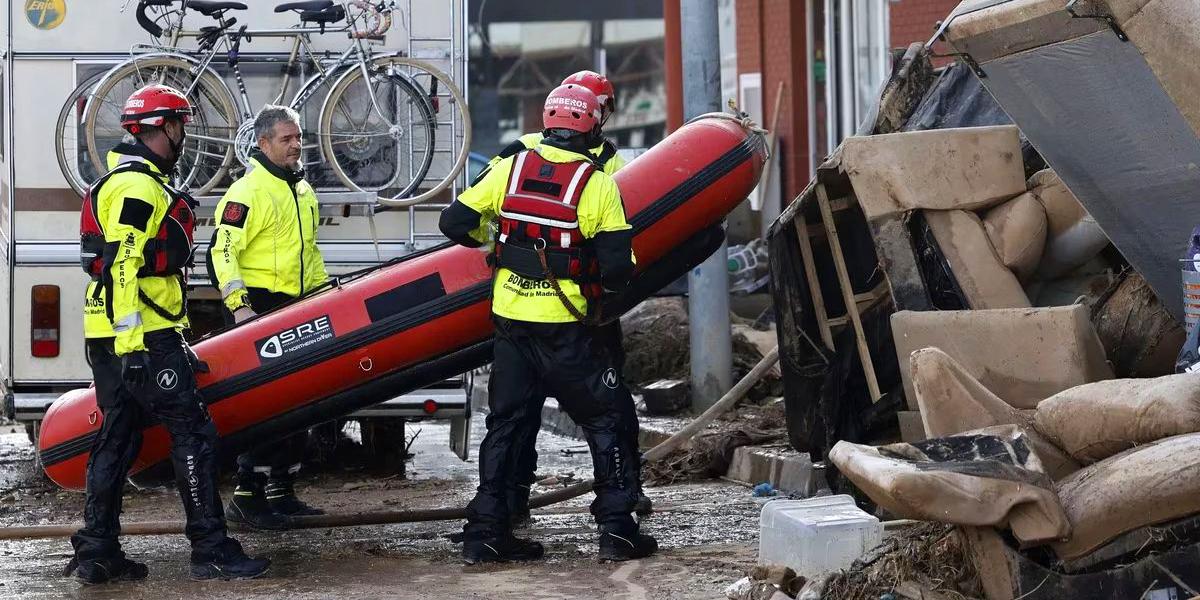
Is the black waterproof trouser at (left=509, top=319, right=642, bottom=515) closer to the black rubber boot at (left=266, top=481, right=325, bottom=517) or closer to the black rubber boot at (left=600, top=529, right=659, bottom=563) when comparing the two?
the black rubber boot at (left=600, top=529, right=659, bottom=563)

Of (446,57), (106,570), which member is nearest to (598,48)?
(446,57)

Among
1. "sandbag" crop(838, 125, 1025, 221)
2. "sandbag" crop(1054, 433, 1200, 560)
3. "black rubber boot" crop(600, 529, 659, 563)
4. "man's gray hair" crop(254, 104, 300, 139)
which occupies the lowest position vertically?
"black rubber boot" crop(600, 529, 659, 563)

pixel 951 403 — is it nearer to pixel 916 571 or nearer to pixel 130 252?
pixel 916 571

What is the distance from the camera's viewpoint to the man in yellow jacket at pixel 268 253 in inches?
279

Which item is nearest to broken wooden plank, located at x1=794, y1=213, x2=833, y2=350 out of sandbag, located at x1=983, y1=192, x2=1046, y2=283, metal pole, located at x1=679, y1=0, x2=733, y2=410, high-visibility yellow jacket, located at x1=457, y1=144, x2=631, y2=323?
sandbag, located at x1=983, y1=192, x2=1046, y2=283

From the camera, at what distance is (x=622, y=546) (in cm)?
643

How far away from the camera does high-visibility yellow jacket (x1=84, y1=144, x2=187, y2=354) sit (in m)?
6.07

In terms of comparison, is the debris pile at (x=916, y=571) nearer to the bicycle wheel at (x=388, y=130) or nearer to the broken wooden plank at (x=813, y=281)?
the broken wooden plank at (x=813, y=281)

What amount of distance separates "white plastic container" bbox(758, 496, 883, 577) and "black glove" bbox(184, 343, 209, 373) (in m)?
2.33

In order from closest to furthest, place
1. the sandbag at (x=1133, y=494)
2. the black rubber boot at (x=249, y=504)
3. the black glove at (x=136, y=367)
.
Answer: the sandbag at (x=1133, y=494)
the black glove at (x=136, y=367)
the black rubber boot at (x=249, y=504)

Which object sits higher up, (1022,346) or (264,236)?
(264,236)

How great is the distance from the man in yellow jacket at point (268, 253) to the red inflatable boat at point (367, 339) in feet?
1.12

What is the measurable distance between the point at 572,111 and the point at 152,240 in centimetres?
165

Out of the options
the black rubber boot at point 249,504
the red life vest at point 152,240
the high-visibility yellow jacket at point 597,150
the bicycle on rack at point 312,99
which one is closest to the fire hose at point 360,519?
the black rubber boot at point 249,504
